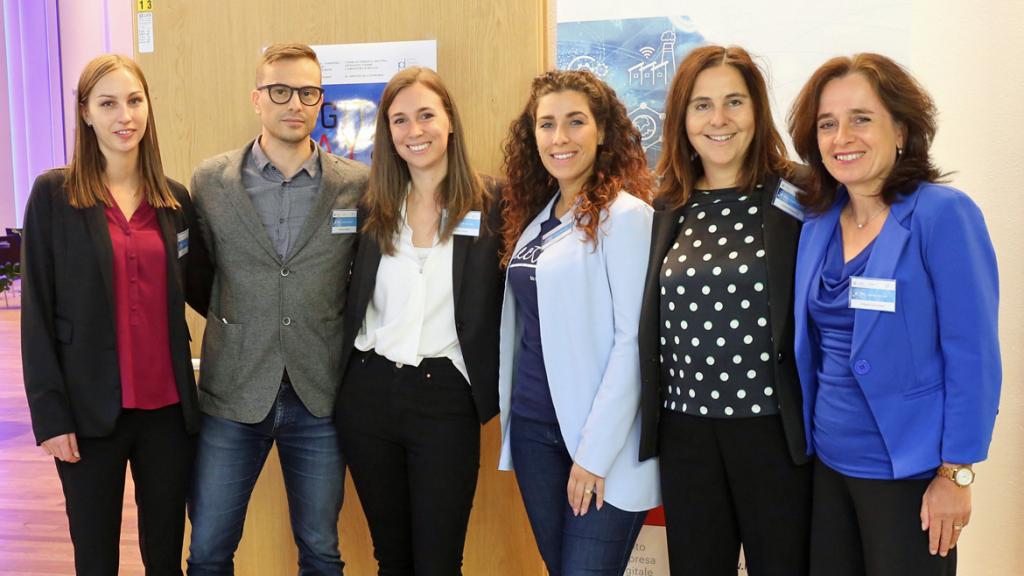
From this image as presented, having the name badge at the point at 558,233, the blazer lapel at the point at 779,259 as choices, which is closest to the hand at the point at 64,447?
the name badge at the point at 558,233

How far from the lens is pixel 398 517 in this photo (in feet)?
7.95

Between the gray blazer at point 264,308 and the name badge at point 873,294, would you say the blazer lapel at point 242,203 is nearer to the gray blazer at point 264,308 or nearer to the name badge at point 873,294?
the gray blazer at point 264,308

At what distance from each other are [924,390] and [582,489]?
0.88 meters

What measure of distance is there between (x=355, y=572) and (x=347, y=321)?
132cm

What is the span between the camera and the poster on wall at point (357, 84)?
3.02 meters

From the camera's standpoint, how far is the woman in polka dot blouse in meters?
1.92

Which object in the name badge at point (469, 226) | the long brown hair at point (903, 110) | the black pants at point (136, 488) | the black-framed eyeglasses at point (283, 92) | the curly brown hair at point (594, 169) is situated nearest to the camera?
the long brown hair at point (903, 110)

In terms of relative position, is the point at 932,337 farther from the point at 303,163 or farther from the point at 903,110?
the point at 303,163

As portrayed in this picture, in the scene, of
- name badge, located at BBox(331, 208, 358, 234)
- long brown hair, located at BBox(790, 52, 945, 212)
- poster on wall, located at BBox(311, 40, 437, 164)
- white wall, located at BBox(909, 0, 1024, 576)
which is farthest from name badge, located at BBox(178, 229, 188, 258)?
white wall, located at BBox(909, 0, 1024, 576)

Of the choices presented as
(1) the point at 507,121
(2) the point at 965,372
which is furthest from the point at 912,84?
(1) the point at 507,121

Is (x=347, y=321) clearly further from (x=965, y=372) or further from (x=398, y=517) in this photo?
(x=965, y=372)

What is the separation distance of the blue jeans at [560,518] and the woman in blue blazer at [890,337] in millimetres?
513

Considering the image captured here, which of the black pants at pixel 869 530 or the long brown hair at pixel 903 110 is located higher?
the long brown hair at pixel 903 110

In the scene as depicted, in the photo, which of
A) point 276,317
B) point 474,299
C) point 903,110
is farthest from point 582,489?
point 903,110
